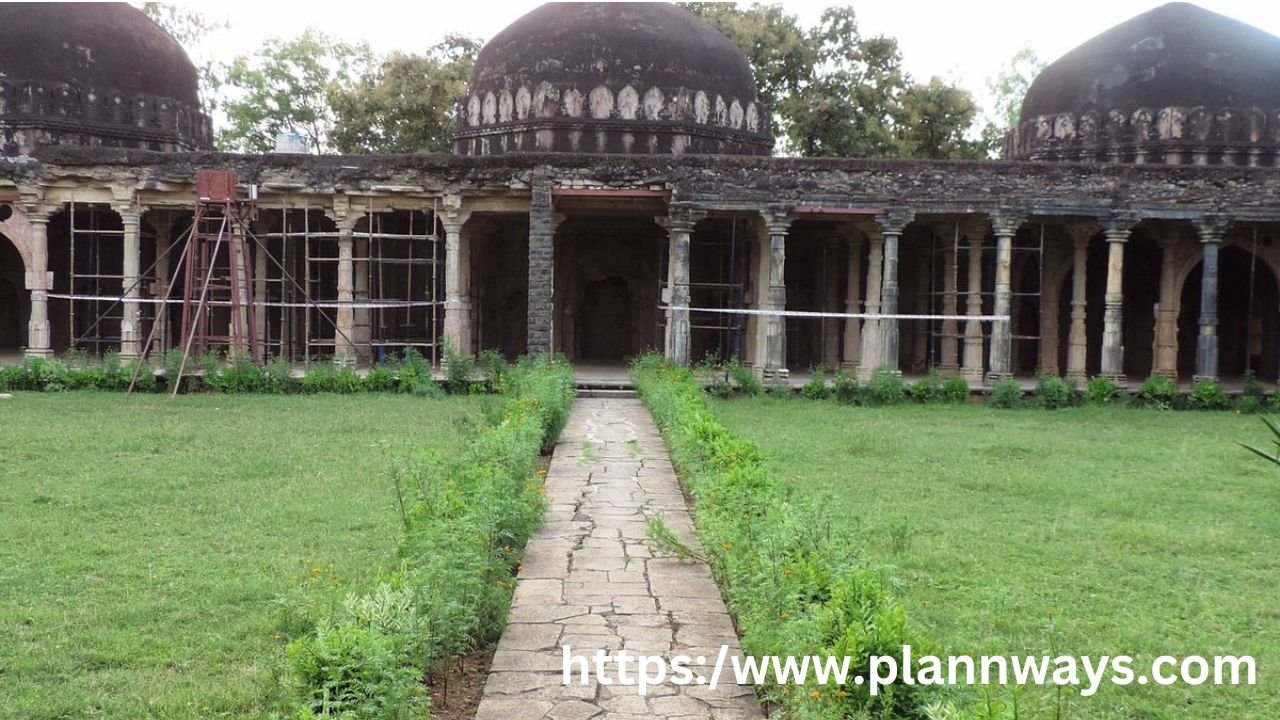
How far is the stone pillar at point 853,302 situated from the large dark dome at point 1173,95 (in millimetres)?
4435

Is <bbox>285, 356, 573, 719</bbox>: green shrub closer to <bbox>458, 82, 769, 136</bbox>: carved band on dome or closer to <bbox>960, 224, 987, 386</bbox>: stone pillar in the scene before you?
<bbox>960, 224, 987, 386</bbox>: stone pillar

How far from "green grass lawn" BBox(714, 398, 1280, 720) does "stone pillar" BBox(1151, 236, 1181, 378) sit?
4636 millimetres

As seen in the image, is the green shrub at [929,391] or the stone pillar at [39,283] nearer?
the green shrub at [929,391]

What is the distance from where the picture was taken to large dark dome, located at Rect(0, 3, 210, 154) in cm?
2022

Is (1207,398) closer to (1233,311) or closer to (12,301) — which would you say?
(1233,311)

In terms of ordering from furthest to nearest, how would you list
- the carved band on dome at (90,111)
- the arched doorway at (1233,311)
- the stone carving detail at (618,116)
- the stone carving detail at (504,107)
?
the arched doorway at (1233,311), the carved band on dome at (90,111), the stone carving detail at (504,107), the stone carving detail at (618,116)

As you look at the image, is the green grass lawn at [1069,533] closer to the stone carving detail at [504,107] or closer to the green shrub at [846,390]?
the green shrub at [846,390]

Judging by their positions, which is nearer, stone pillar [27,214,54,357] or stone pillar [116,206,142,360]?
stone pillar [116,206,142,360]

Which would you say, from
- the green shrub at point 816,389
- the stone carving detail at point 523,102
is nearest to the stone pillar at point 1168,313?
the green shrub at point 816,389

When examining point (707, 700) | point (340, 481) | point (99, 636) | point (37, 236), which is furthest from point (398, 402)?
point (707, 700)

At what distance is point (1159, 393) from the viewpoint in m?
16.6

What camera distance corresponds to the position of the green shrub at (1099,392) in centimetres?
1658

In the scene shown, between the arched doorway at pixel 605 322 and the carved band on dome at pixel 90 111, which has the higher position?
the carved band on dome at pixel 90 111

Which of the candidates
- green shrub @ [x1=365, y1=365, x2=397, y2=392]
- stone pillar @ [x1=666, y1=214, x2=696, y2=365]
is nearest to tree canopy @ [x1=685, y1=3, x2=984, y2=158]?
stone pillar @ [x1=666, y1=214, x2=696, y2=365]
